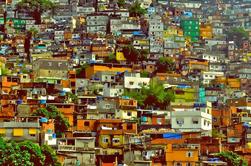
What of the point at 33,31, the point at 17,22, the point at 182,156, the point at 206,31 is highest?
the point at 17,22

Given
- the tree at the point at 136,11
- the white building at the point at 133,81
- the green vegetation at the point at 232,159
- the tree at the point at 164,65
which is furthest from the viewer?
the tree at the point at 136,11

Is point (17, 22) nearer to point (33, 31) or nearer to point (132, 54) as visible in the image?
point (33, 31)

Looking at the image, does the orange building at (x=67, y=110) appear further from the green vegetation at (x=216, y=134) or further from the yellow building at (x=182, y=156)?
the yellow building at (x=182, y=156)

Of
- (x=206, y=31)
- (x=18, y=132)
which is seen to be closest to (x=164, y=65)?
(x=206, y=31)

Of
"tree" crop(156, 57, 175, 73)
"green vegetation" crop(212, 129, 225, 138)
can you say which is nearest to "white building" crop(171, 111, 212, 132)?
"green vegetation" crop(212, 129, 225, 138)

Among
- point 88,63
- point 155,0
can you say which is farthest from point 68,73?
point 155,0

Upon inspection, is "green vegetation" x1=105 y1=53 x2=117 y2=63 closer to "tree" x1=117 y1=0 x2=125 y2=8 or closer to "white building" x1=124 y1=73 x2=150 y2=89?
"white building" x1=124 y1=73 x2=150 y2=89

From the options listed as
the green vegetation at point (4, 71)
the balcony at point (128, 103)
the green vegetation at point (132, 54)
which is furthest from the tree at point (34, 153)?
the green vegetation at point (132, 54)
